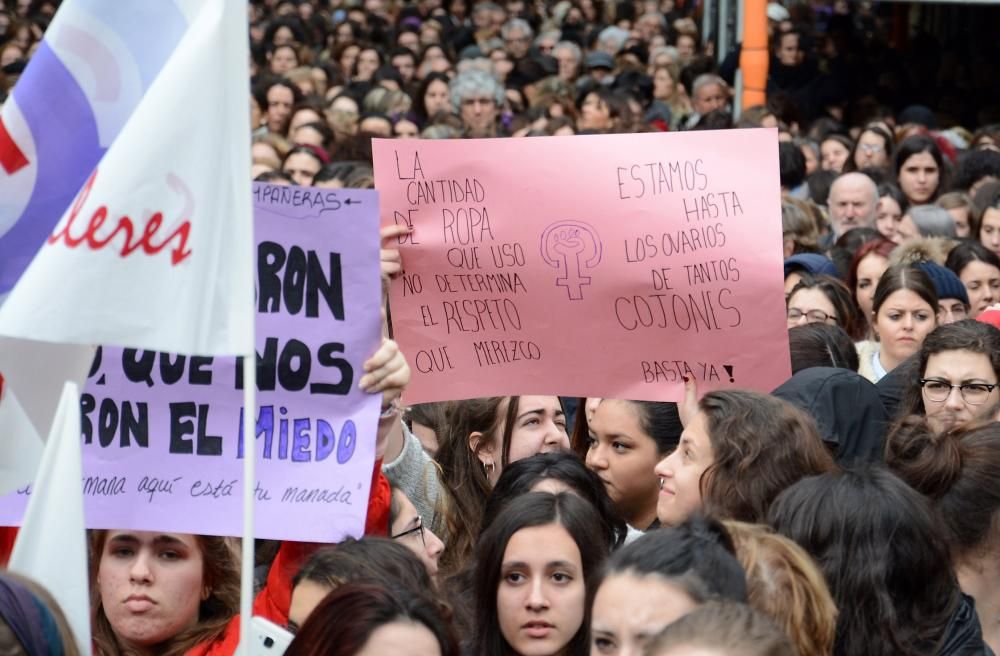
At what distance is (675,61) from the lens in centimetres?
1666

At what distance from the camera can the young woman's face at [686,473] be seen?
4.50m

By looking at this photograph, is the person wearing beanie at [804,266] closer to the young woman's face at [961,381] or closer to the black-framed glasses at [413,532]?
the young woman's face at [961,381]

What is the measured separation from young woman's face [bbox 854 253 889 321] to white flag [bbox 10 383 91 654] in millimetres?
5264

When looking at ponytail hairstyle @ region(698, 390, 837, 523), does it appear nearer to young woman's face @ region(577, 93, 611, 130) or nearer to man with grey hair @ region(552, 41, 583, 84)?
young woman's face @ region(577, 93, 611, 130)

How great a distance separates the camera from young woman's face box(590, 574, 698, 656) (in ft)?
10.9

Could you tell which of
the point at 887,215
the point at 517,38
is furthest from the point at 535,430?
the point at 517,38

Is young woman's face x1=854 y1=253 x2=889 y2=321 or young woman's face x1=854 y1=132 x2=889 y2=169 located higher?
young woman's face x1=854 y1=132 x2=889 y2=169

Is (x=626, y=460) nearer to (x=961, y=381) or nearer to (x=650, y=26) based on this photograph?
(x=961, y=381)

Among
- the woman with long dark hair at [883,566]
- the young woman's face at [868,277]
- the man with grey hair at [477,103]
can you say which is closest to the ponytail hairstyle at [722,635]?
the woman with long dark hair at [883,566]

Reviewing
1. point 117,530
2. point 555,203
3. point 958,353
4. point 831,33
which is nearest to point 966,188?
point 958,353

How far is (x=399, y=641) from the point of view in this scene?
3338mm

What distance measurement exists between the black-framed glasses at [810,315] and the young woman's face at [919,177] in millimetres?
3850

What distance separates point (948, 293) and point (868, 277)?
0.59m

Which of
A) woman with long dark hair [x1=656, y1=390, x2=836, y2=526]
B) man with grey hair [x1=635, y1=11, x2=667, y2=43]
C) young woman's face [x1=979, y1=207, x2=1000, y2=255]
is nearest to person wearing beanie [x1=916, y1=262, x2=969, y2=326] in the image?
young woman's face [x1=979, y1=207, x2=1000, y2=255]
